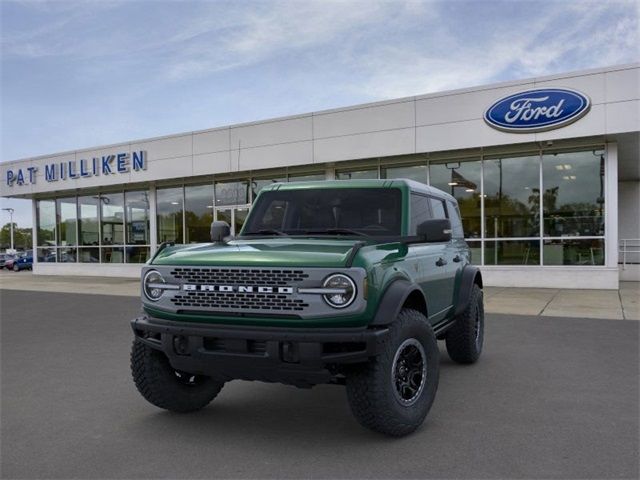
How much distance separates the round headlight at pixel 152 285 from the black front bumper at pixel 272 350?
13.3 inches

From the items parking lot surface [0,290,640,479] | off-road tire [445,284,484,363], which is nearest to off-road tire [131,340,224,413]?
parking lot surface [0,290,640,479]

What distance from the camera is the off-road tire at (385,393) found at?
11.8 ft

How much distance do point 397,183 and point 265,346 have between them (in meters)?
2.15

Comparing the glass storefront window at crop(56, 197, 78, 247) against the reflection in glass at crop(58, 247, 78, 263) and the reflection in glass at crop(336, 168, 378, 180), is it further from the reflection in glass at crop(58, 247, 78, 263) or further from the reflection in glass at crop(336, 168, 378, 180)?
the reflection in glass at crop(336, 168, 378, 180)

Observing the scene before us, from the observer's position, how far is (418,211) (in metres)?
5.14

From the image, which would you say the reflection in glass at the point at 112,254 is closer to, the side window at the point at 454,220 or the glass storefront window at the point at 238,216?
the glass storefront window at the point at 238,216

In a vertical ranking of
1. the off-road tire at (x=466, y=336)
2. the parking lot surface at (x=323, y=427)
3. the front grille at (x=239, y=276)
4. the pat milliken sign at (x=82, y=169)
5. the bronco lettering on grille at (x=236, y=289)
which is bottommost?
the parking lot surface at (x=323, y=427)

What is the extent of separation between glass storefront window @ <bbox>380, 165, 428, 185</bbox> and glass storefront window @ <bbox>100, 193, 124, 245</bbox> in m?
11.9

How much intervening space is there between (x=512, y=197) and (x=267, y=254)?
1291 centimetres

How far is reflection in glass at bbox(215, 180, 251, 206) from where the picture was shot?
1986 centimetres

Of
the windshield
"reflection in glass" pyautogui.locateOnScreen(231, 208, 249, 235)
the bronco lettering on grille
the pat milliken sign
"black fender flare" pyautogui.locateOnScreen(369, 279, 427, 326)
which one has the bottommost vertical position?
"black fender flare" pyautogui.locateOnScreen(369, 279, 427, 326)

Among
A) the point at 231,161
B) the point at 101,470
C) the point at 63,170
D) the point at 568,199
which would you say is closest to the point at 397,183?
the point at 101,470

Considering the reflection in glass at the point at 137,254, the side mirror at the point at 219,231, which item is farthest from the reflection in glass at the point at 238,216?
the side mirror at the point at 219,231

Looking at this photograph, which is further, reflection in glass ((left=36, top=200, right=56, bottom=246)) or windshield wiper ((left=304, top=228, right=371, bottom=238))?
reflection in glass ((left=36, top=200, right=56, bottom=246))
